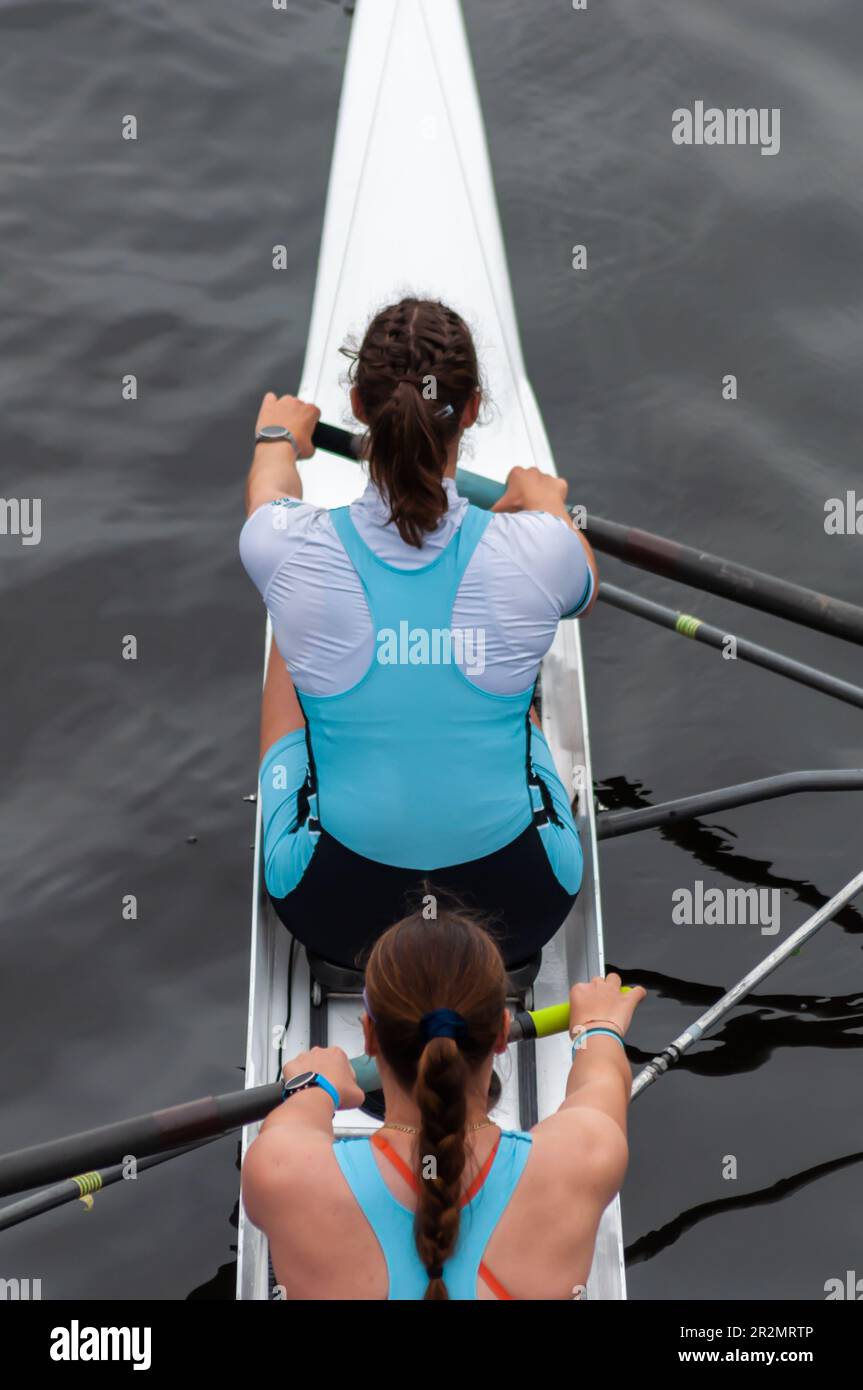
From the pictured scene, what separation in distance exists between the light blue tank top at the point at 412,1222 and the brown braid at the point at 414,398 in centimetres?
121

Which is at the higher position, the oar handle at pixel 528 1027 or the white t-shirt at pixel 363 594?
→ the white t-shirt at pixel 363 594

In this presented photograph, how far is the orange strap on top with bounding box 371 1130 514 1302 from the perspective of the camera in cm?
238

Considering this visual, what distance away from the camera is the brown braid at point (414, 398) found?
121 inches

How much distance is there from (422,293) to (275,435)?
2323 millimetres

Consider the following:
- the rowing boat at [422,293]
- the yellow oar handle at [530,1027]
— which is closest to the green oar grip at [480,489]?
the rowing boat at [422,293]

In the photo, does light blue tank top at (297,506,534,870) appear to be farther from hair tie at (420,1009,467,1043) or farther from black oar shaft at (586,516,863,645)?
black oar shaft at (586,516,863,645)

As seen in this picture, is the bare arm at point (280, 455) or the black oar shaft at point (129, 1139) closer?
the black oar shaft at point (129, 1139)

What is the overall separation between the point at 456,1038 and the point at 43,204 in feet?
20.2

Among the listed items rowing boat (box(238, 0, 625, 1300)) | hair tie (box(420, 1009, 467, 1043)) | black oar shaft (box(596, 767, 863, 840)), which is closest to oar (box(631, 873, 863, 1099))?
rowing boat (box(238, 0, 625, 1300))

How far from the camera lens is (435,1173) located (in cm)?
235

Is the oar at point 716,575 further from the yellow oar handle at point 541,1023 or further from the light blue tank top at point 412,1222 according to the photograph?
the light blue tank top at point 412,1222

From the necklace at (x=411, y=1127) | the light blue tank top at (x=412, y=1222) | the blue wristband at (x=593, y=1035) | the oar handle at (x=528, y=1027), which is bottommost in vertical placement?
→ the light blue tank top at (x=412, y=1222)

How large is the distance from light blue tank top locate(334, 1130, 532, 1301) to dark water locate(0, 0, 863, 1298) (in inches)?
79.1
